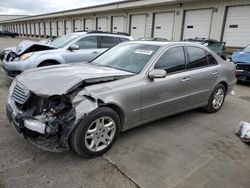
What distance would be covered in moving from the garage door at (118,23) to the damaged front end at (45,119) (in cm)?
2069

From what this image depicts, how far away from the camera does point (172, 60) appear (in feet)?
12.7

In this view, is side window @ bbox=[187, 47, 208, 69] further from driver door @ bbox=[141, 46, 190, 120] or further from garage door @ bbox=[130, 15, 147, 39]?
garage door @ bbox=[130, 15, 147, 39]

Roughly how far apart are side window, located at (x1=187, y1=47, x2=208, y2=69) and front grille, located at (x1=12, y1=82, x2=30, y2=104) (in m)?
2.84

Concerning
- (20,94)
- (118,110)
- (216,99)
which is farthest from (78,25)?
(118,110)

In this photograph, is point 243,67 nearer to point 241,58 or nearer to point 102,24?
point 241,58

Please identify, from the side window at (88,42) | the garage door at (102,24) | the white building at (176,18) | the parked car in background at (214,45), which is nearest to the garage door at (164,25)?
the white building at (176,18)

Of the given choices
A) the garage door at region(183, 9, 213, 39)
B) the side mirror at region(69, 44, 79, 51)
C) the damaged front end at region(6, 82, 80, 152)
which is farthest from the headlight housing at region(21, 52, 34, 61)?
the garage door at region(183, 9, 213, 39)

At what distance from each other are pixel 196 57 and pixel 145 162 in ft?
8.02

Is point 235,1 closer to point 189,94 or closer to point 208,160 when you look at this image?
point 189,94

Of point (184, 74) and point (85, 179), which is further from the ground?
point (184, 74)

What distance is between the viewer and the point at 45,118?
8.85 feet

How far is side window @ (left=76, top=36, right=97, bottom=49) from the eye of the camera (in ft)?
22.9

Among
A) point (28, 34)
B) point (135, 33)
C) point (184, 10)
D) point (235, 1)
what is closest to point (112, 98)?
point (235, 1)

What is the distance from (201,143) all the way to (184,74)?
124cm
